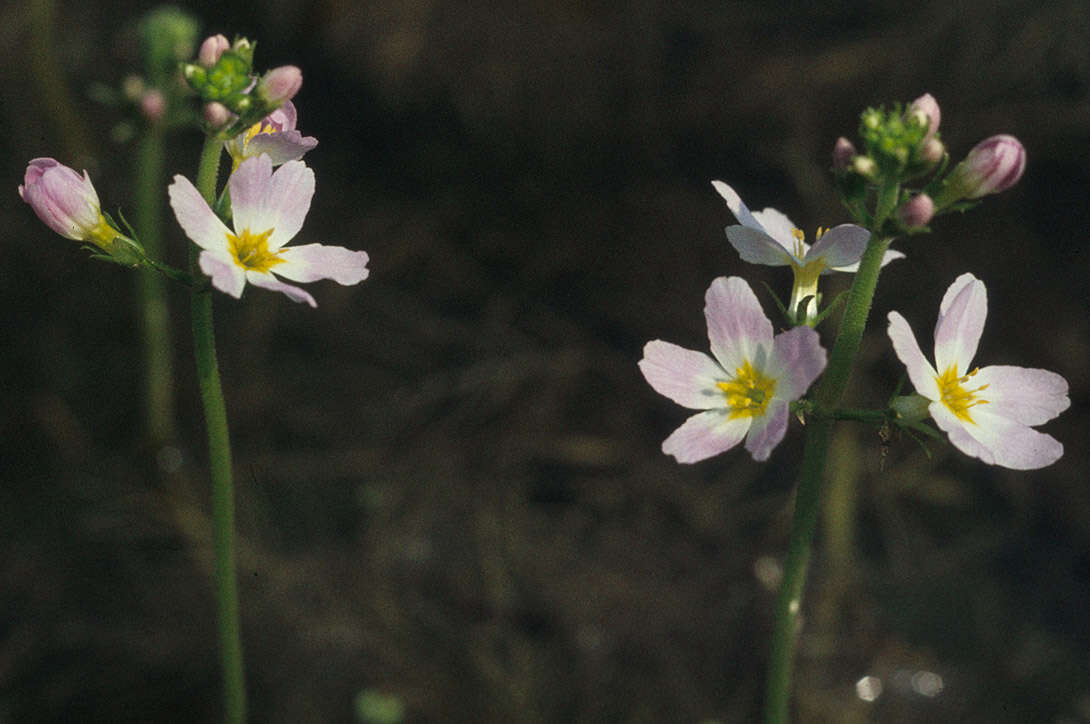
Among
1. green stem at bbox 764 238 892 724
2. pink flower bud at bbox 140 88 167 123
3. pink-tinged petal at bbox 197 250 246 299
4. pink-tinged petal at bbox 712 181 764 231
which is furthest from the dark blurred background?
pink-tinged petal at bbox 712 181 764 231

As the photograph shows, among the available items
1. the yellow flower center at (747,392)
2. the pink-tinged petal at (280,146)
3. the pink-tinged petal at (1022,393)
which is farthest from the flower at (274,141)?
the pink-tinged petal at (1022,393)

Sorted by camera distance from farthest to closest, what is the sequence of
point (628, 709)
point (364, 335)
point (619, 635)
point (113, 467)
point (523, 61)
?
point (523, 61) < point (364, 335) < point (113, 467) < point (619, 635) < point (628, 709)

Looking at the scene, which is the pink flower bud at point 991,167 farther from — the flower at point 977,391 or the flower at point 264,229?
the flower at point 264,229

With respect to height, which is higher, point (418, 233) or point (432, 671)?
point (418, 233)

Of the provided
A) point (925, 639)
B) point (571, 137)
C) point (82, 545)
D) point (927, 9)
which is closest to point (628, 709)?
point (925, 639)

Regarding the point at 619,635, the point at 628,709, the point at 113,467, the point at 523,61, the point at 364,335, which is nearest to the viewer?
the point at 628,709

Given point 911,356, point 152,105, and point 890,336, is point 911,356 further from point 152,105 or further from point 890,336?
point 152,105

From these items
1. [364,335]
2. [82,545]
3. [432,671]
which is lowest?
[432,671]

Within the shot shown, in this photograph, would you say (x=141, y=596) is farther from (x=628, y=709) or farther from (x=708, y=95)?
(x=708, y=95)
